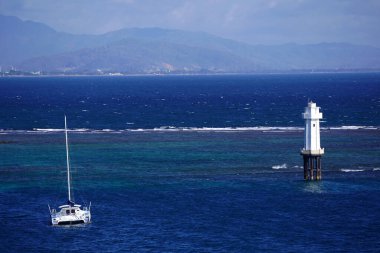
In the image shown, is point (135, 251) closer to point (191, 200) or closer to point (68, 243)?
point (68, 243)

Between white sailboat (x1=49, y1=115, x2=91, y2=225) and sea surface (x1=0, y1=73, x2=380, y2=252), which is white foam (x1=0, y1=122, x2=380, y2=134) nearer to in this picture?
sea surface (x1=0, y1=73, x2=380, y2=252)

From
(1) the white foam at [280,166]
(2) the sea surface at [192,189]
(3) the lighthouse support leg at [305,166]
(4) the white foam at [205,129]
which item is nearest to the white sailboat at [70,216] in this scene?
(2) the sea surface at [192,189]

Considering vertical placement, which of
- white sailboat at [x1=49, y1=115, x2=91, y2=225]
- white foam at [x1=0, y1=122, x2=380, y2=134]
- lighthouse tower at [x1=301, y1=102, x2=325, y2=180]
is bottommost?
white sailboat at [x1=49, y1=115, x2=91, y2=225]

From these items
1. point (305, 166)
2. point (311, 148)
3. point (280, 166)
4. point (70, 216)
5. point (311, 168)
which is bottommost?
point (70, 216)

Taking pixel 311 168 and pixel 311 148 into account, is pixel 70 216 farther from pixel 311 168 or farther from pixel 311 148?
pixel 311 148

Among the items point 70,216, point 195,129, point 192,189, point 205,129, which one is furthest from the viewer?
point 195,129

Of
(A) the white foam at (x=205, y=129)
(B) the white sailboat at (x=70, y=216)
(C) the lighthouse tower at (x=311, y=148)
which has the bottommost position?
(B) the white sailboat at (x=70, y=216)

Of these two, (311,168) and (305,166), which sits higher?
(305,166)

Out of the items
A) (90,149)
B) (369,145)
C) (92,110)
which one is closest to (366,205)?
(369,145)

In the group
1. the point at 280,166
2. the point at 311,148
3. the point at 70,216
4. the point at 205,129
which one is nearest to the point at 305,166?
the point at 311,148

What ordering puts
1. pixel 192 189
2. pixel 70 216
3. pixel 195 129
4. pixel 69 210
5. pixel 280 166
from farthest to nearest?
pixel 195 129 → pixel 280 166 → pixel 192 189 → pixel 69 210 → pixel 70 216

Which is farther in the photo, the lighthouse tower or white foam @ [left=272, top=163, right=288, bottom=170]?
white foam @ [left=272, top=163, right=288, bottom=170]

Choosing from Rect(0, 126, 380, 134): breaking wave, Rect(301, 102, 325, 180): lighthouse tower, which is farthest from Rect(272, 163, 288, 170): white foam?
Rect(0, 126, 380, 134): breaking wave

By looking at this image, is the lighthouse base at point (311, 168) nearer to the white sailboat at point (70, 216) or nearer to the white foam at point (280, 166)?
the white foam at point (280, 166)
